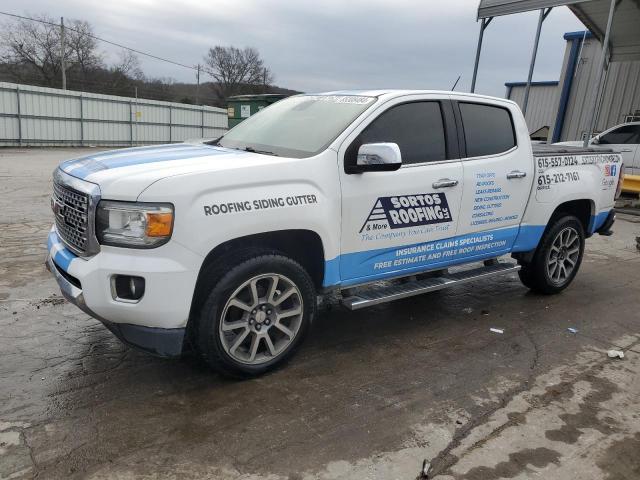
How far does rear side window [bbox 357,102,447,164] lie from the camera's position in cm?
392

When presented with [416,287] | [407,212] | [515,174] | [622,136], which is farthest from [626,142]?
[407,212]

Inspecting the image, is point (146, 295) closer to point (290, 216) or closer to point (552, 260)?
point (290, 216)

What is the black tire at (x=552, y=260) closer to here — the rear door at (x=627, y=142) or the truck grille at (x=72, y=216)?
the truck grille at (x=72, y=216)

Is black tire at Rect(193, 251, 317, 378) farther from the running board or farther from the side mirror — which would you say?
the side mirror

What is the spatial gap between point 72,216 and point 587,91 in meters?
19.5

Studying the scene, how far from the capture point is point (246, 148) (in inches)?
159

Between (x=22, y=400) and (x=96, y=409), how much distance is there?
486 mm

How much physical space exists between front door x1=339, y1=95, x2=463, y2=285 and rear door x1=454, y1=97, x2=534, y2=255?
17cm

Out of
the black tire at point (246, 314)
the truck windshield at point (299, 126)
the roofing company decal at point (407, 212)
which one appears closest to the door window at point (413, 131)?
the truck windshield at point (299, 126)

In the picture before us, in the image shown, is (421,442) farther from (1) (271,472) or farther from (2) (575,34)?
(2) (575,34)

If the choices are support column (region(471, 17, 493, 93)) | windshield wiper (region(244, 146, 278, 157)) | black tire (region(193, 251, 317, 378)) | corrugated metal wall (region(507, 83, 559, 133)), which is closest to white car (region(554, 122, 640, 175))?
support column (region(471, 17, 493, 93))

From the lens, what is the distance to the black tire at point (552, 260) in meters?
5.34

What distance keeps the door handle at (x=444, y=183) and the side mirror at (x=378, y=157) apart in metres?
0.66

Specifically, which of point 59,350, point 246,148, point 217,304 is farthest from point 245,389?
point 246,148
